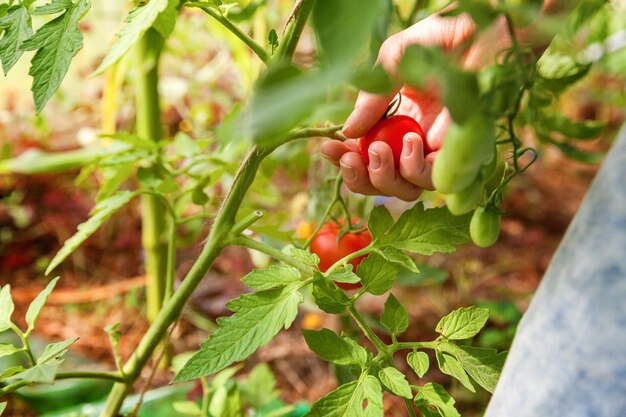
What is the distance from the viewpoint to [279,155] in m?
1.79

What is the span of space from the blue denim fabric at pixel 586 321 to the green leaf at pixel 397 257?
17cm

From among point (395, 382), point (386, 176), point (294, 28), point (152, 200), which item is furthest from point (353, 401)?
point (152, 200)

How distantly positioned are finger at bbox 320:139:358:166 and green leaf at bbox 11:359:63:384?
1.28 ft

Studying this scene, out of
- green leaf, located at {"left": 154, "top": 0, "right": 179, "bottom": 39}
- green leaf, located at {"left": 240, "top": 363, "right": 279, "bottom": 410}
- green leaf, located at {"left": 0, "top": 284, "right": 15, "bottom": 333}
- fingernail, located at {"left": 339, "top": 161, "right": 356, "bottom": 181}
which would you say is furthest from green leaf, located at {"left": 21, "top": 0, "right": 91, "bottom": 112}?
green leaf, located at {"left": 240, "top": 363, "right": 279, "bottom": 410}

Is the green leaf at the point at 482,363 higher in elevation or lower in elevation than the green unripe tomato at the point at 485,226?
lower

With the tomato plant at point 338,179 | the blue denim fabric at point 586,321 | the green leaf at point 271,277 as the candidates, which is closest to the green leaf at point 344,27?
the tomato plant at point 338,179

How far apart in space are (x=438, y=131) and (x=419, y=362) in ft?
0.98

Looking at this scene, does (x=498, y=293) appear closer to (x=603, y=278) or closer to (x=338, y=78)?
(x=603, y=278)

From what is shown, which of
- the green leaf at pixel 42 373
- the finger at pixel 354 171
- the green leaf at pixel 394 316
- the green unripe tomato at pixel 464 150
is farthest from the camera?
the finger at pixel 354 171

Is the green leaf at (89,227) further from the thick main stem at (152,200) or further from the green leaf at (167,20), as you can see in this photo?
the thick main stem at (152,200)

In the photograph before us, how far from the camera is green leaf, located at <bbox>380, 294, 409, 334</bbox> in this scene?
646 millimetres

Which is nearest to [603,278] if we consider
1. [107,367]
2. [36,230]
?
[107,367]

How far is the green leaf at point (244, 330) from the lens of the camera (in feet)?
1.89

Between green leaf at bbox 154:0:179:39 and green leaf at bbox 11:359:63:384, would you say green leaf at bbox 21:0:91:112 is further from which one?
green leaf at bbox 11:359:63:384
